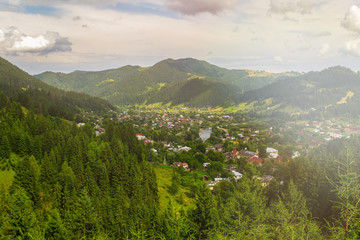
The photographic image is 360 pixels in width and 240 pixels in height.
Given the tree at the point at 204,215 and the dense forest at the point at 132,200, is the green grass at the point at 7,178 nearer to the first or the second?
the dense forest at the point at 132,200

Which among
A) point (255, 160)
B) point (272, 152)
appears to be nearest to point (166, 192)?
point (255, 160)

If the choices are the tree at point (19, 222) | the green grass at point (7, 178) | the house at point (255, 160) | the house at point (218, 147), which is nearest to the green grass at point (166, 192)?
the tree at point (19, 222)

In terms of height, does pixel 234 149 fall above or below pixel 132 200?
below

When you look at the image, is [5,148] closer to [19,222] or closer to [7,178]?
[7,178]

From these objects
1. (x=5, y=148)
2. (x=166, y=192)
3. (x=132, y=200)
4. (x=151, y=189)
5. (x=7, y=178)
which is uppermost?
(x=5, y=148)

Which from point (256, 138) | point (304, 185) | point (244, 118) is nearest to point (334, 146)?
point (256, 138)

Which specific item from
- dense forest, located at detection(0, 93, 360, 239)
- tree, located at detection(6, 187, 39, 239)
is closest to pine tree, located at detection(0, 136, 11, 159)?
dense forest, located at detection(0, 93, 360, 239)
